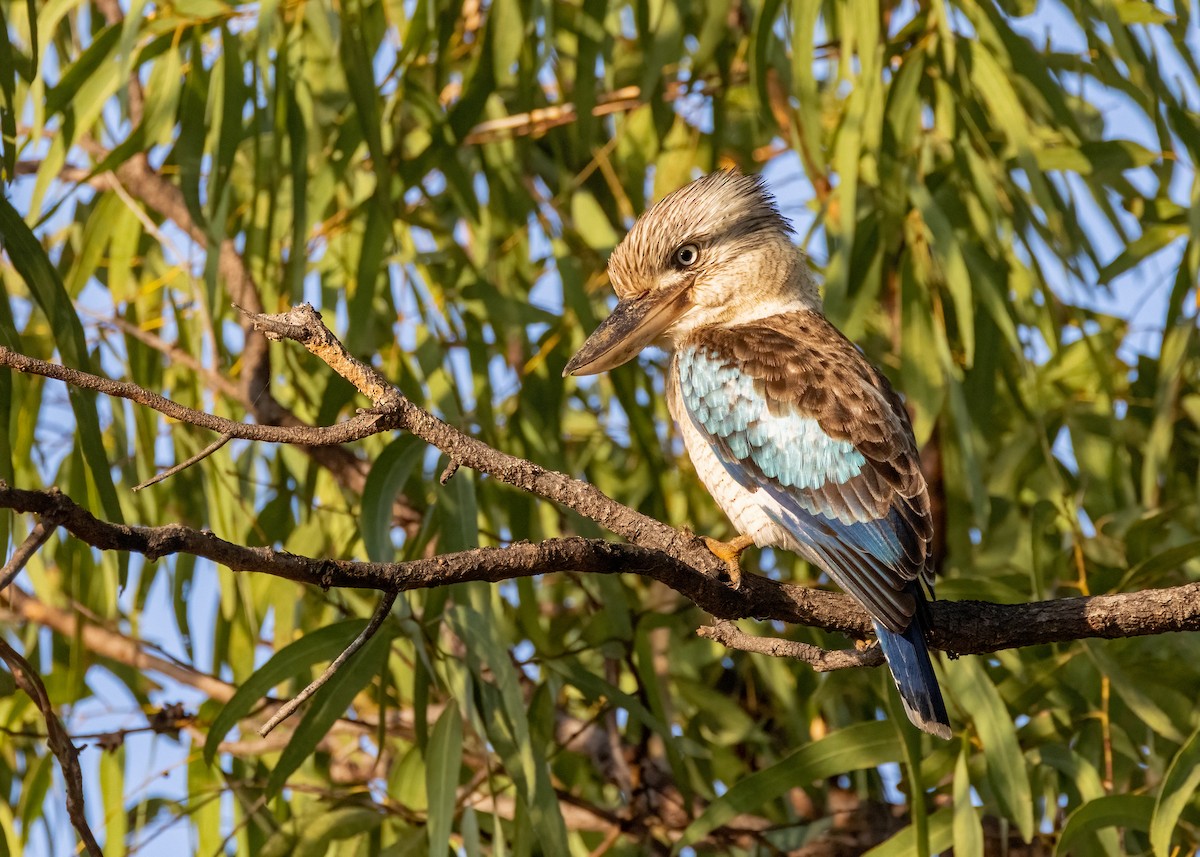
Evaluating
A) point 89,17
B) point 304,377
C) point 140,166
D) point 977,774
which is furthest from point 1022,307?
point 89,17

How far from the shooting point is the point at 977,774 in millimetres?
2910

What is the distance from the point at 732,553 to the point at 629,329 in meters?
0.71

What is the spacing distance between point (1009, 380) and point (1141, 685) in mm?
791

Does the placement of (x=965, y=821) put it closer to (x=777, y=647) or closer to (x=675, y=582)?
(x=777, y=647)

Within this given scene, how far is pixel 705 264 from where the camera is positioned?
3258mm

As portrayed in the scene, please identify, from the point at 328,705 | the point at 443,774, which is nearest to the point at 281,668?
the point at 328,705

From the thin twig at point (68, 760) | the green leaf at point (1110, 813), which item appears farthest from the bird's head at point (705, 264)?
the thin twig at point (68, 760)

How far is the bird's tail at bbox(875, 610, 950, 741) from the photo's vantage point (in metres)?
2.35

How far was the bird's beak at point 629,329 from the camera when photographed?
294 centimetres

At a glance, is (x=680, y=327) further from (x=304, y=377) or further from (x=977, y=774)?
(x=977, y=774)

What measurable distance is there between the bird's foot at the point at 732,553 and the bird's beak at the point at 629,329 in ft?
1.50

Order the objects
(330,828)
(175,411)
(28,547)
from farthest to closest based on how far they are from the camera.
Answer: (330,828)
(175,411)
(28,547)

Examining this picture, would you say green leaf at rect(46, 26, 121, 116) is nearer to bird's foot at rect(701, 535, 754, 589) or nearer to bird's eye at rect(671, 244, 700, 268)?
bird's eye at rect(671, 244, 700, 268)

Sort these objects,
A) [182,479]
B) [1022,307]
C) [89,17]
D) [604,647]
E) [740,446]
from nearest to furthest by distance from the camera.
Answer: [740,446] < [604,647] < [1022,307] < [182,479] < [89,17]
